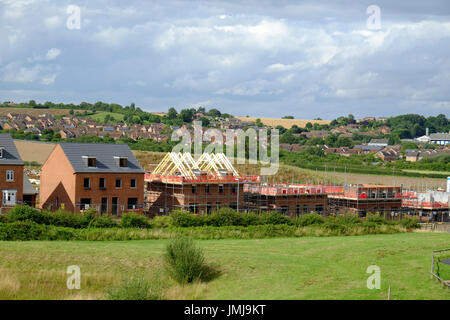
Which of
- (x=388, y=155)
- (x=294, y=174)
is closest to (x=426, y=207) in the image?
(x=294, y=174)

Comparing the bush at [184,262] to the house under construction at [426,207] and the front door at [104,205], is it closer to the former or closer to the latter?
the front door at [104,205]

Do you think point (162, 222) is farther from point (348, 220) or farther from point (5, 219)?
point (348, 220)

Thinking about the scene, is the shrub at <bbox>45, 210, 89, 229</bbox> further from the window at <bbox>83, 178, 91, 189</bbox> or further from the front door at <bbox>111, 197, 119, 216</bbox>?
the front door at <bbox>111, 197, 119, 216</bbox>

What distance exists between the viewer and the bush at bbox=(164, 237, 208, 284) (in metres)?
27.5

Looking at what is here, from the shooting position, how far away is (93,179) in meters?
47.6

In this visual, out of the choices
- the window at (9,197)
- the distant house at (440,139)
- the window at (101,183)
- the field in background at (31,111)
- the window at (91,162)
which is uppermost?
the field in background at (31,111)

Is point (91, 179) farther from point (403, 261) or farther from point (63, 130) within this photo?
point (63, 130)

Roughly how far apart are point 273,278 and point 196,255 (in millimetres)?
3636

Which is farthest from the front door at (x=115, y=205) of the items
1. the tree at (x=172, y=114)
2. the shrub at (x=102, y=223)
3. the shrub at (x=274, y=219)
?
the tree at (x=172, y=114)

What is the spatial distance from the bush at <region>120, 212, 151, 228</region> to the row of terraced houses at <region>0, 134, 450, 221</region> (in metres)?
6.98

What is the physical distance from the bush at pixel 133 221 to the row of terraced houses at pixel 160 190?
6976 millimetres

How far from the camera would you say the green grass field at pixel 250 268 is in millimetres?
24969

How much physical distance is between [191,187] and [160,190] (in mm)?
3517
